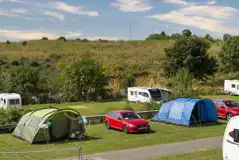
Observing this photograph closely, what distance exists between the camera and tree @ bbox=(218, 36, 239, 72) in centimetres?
7262

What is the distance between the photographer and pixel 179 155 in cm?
1609

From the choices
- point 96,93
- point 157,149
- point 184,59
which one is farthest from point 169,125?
point 184,59

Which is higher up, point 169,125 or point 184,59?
point 184,59

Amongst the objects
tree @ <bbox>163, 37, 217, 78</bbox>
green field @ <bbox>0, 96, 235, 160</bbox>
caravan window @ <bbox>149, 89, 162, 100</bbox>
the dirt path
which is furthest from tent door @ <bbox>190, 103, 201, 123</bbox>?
tree @ <bbox>163, 37, 217, 78</bbox>

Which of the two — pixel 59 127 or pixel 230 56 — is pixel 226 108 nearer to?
pixel 59 127

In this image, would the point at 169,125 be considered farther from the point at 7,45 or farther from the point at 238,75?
the point at 7,45

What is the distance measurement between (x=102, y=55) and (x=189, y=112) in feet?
238

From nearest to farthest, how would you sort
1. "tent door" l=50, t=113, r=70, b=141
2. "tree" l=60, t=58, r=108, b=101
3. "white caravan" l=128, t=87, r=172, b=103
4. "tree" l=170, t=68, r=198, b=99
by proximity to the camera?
1. "tent door" l=50, t=113, r=70, b=141
2. "tree" l=170, t=68, r=198, b=99
3. "white caravan" l=128, t=87, r=172, b=103
4. "tree" l=60, t=58, r=108, b=101

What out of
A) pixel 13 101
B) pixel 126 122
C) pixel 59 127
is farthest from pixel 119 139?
pixel 13 101

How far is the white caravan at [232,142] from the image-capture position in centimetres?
1156

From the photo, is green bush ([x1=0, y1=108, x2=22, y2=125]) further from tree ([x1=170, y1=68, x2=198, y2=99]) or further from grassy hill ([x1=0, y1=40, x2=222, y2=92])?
grassy hill ([x1=0, y1=40, x2=222, y2=92])

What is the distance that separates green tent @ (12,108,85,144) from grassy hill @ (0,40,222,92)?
41.5 meters

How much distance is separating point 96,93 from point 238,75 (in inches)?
1095

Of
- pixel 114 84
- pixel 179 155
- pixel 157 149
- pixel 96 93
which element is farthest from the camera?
pixel 114 84
